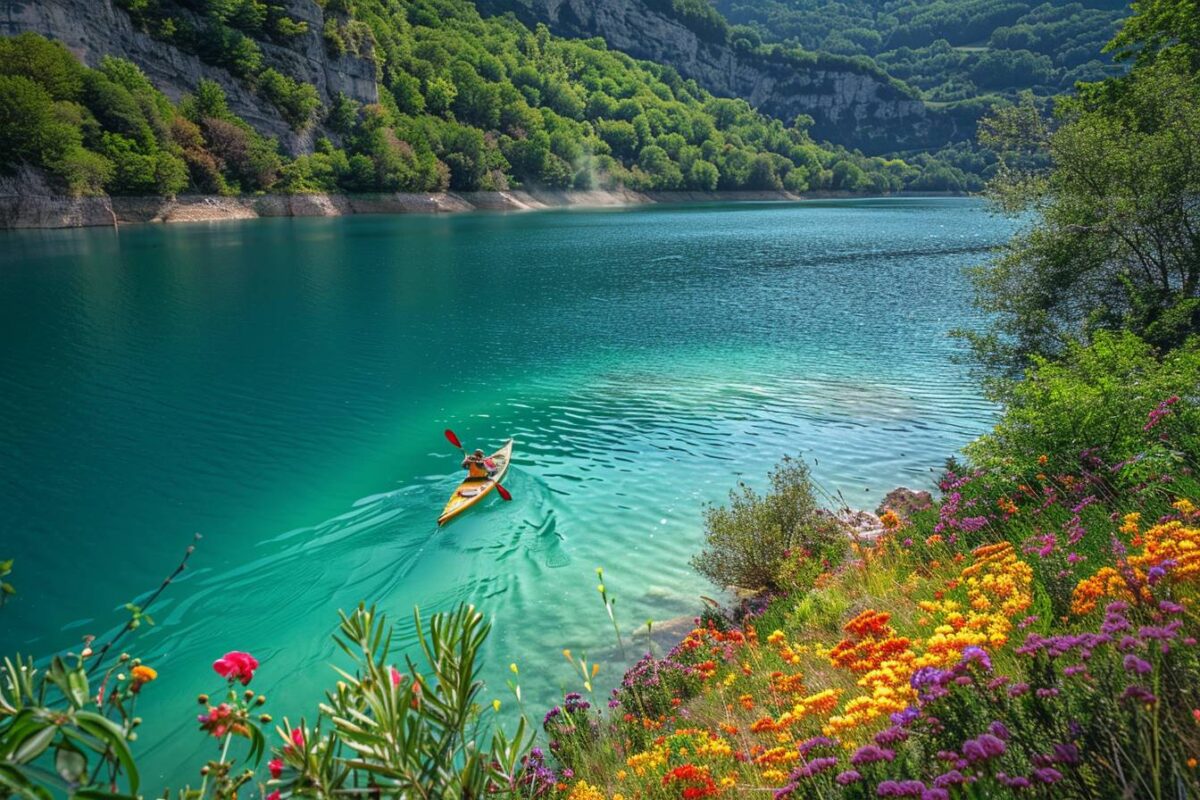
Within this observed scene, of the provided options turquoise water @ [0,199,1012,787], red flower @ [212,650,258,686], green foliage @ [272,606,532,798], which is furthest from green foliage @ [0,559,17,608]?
turquoise water @ [0,199,1012,787]

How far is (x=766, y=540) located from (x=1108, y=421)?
17.5 ft

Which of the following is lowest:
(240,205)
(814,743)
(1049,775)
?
(814,743)

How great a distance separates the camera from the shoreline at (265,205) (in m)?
75.2

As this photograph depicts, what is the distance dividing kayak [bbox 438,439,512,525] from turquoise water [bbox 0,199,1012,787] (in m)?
0.45

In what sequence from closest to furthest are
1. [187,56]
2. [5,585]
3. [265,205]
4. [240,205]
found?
[5,585] → [240,205] → [265,205] → [187,56]

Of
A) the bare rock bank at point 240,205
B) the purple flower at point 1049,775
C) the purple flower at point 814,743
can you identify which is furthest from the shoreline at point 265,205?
the purple flower at point 1049,775

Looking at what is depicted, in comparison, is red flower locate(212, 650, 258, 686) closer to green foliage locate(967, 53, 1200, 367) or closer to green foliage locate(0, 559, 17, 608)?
green foliage locate(0, 559, 17, 608)

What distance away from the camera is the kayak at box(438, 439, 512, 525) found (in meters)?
14.9

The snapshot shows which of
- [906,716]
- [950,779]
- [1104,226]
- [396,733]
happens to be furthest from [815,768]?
[1104,226]

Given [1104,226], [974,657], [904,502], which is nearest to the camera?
[974,657]

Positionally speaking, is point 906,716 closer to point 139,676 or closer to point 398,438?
point 139,676

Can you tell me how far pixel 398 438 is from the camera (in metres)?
19.5

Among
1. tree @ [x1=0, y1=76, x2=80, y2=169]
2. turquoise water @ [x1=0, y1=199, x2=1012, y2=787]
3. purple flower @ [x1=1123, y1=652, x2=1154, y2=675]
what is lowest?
turquoise water @ [x1=0, y1=199, x2=1012, y2=787]

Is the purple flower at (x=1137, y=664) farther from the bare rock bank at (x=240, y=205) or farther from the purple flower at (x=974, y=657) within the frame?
the bare rock bank at (x=240, y=205)
